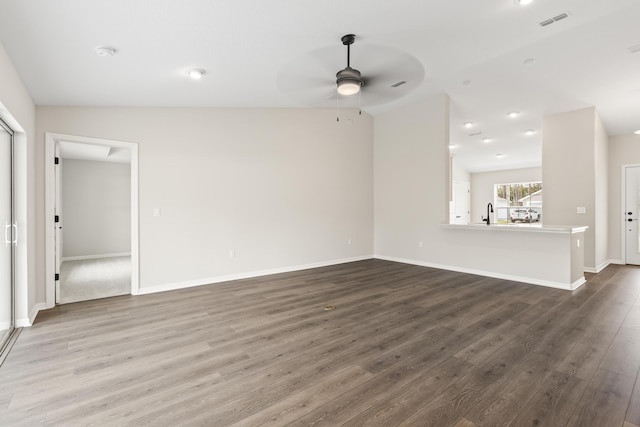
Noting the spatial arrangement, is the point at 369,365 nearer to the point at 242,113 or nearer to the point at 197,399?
the point at 197,399

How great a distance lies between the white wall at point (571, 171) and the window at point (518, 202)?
4803 mm

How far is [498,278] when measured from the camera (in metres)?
5.15

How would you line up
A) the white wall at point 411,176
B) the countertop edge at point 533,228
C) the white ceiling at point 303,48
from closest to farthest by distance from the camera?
the white ceiling at point 303,48, the countertop edge at point 533,228, the white wall at point 411,176

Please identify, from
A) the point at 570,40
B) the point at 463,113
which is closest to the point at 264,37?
the point at 570,40

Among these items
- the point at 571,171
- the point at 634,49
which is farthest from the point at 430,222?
the point at 634,49

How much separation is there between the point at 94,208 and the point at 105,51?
6.50 m

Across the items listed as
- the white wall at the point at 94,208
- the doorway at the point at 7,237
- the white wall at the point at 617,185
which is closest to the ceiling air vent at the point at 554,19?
the white wall at the point at 617,185

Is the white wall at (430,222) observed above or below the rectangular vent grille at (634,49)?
below

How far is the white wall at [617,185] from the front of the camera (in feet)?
21.2

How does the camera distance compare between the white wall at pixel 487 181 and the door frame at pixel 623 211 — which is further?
the white wall at pixel 487 181

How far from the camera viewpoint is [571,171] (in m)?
5.73

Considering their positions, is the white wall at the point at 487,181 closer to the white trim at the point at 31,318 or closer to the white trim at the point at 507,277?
the white trim at the point at 507,277

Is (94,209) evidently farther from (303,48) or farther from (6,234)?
(303,48)

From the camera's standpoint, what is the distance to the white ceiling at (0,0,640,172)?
2.47m
